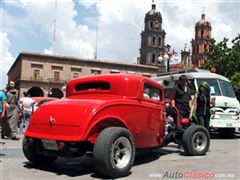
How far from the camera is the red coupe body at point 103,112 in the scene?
520 centimetres

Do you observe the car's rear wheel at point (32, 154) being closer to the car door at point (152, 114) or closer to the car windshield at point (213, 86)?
the car door at point (152, 114)

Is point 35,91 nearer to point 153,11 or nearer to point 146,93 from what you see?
point 153,11

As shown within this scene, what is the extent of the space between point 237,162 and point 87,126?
331 cm

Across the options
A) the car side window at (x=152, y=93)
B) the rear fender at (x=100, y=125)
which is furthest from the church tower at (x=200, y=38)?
the rear fender at (x=100, y=125)

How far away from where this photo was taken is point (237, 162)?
6.70 meters

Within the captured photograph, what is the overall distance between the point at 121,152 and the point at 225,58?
30963 mm

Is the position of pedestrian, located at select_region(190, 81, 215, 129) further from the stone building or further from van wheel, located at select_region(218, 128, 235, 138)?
the stone building

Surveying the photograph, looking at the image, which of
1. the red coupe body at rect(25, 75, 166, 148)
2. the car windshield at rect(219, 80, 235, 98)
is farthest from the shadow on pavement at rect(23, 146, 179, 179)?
the car windshield at rect(219, 80, 235, 98)

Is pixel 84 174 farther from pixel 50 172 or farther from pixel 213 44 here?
pixel 213 44

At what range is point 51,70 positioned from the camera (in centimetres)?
6744

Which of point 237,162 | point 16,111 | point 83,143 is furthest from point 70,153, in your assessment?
point 16,111

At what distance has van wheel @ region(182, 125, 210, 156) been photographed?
7.16 m

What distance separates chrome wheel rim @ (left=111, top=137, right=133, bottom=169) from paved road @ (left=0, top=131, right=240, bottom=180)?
253mm

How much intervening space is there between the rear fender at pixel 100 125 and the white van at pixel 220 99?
252 inches
